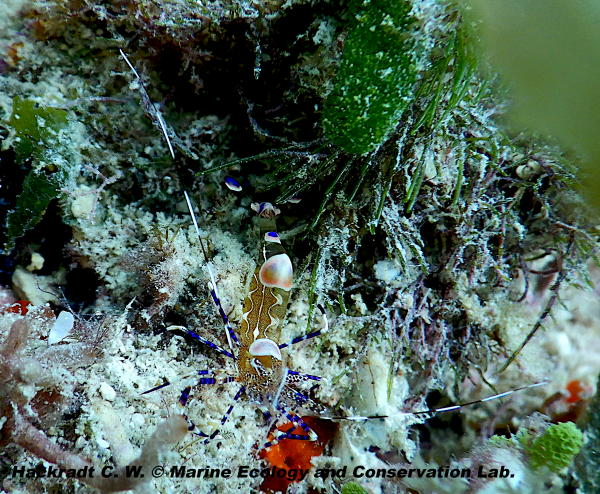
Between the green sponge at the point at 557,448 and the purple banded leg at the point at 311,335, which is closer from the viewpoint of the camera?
the green sponge at the point at 557,448

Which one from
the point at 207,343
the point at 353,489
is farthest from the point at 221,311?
the point at 353,489

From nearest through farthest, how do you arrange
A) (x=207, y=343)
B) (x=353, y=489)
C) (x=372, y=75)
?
1. (x=372, y=75)
2. (x=353, y=489)
3. (x=207, y=343)

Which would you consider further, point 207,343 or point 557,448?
point 207,343

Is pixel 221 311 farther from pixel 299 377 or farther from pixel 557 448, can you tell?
pixel 557 448

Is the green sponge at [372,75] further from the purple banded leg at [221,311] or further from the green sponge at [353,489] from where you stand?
the green sponge at [353,489]

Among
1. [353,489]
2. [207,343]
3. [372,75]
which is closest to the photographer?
[372,75]

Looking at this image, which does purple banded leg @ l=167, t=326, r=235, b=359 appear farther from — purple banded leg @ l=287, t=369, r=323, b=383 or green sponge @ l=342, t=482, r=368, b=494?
green sponge @ l=342, t=482, r=368, b=494

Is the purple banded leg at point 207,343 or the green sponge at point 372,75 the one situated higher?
the green sponge at point 372,75

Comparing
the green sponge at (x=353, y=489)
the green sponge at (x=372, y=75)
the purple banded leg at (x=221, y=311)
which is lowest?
the green sponge at (x=353, y=489)

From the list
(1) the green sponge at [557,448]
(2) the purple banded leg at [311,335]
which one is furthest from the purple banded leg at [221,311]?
(1) the green sponge at [557,448]

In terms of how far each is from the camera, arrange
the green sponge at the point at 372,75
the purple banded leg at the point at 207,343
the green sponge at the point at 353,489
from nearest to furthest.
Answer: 1. the green sponge at the point at 372,75
2. the green sponge at the point at 353,489
3. the purple banded leg at the point at 207,343

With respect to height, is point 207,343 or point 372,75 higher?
point 372,75
